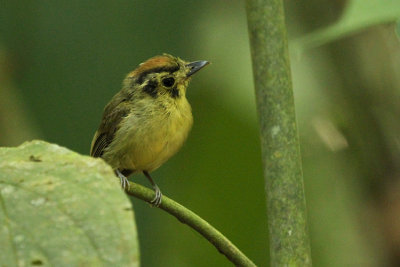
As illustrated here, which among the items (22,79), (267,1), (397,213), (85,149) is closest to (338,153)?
(397,213)

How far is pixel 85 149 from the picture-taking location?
134 inches

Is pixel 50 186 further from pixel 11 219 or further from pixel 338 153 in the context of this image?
pixel 338 153

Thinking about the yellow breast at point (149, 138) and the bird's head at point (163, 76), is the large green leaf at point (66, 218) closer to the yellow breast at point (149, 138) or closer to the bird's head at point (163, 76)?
the yellow breast at point (149, 138)

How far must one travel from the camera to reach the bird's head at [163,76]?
360 centimetres

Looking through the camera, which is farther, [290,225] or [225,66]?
[225,66]

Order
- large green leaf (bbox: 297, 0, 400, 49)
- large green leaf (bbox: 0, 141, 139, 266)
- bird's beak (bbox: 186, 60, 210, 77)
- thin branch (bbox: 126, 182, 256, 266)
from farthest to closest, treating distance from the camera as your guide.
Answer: bird's beak (bbox: 186, 60, 210, 77)
large green leaf (bbox: 297, 0, 400, 49)
thin branch (bbox: 126, 182, 256, 266)
large green leaf (bbox: 0, 141, 139, 266)

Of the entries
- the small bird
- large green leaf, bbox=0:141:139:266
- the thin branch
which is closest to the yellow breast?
the small bird

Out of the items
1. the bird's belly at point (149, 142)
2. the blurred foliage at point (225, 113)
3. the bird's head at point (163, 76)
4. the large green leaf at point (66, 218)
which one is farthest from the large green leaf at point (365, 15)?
the bird's head at point (163, 76)

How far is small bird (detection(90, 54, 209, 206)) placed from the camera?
3.38 meters

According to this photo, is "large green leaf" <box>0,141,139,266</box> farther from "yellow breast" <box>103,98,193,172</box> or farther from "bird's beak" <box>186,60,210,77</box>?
"bird's beak" <box>186,60,210,77</box>

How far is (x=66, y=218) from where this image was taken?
950 millimetres

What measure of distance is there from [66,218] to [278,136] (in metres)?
0.60

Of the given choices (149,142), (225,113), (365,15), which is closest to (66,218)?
(365,15)

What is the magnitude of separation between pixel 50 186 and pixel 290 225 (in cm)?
53
